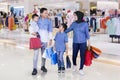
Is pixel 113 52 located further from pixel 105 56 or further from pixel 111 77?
pixel 111 77

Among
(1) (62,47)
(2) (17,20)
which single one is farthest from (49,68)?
(2) (17,20)

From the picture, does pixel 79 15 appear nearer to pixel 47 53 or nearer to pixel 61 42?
pixel 61 42

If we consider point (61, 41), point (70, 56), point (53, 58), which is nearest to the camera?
point (61, 41)

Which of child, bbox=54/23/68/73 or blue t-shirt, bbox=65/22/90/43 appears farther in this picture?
child, bbox=54/23/68/73

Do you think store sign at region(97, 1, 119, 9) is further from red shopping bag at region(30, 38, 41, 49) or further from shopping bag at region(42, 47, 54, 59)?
Result: red shopping bag at region(30, 38, 41, 49)

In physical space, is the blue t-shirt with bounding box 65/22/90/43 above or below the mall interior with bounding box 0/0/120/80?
above

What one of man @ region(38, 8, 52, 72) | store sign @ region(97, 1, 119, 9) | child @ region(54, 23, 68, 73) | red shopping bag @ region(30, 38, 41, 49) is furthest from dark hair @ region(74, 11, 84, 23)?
store sign @ region(97, 1, 119, 9)

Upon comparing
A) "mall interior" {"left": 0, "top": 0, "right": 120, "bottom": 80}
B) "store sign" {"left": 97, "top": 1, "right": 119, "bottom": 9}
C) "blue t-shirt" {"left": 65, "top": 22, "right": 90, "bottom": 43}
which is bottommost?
"mall interior" {"left": 0, "top": 0, "right": 120, "bottom": 80}

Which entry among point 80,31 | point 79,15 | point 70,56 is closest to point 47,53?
point 80,31

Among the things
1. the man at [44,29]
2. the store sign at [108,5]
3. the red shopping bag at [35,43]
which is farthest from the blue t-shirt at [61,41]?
the store sign at [108,5]

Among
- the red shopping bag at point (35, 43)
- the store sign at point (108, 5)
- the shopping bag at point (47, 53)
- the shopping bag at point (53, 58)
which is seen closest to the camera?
the red shopping bag at point (35, 43)

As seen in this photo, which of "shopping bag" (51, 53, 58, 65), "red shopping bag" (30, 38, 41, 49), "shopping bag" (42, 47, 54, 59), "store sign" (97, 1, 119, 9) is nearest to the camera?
"red shopping bag" (30, 38, 41, 49)

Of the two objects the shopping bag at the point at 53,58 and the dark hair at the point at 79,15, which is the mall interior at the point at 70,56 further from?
the dark hair at the point at 79,15

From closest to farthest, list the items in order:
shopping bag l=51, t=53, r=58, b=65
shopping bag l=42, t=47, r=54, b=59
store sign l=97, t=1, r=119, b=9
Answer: shopping bag l=42, t=47, r=54, b=59 → shopping bag l=51, t=53, r=58, b=65 → store sign l=97, t=1, r=119, b=9
